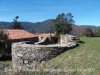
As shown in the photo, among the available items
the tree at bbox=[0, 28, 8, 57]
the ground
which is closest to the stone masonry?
the ground

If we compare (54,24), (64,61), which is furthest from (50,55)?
(54,24)

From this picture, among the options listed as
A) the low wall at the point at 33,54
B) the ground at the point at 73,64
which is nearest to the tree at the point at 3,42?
the low wall at the point at 33,54

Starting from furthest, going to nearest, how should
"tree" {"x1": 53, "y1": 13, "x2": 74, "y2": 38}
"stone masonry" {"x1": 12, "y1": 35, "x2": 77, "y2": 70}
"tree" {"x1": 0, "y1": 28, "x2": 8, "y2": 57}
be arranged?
"tree" {"x1": 53, "y1": 13, "x2": 74, "y2": 38}
"tree" {"x1": 0, "y1": 28, "x2": 8, "y2": 57}
"stone masonry" {"x1": 12, "y1": 35, "x2": 77, "y2": 70}

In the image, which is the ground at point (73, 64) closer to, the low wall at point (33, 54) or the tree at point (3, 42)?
the low wall at point (33, 54)

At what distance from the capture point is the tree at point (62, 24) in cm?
4155

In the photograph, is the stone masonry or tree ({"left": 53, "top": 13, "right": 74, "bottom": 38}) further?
tree ({"left": 53, "top": 13, "right": 74, "bottom": 38})

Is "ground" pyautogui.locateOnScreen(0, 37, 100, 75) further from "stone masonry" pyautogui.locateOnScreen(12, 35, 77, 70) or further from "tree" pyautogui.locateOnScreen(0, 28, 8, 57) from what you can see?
"tree" pyautogui.locateOnScreen(0, 28, 8, 57)

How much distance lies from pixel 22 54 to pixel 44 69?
221cm

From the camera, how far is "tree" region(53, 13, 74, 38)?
41.6 m

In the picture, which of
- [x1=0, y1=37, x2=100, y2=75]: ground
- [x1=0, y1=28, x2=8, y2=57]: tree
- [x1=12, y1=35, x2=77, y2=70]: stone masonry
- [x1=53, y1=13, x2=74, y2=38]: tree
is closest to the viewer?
[x1=0, y1=37, x2=100, y2=75]: ground

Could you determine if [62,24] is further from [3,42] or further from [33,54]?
[33,54]

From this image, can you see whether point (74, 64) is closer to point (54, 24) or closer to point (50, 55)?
point (50, 55)

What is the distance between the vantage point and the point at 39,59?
1144 cm

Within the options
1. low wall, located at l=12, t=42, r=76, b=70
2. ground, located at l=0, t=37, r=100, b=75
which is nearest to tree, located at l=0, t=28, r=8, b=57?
low wall, located at l=12, t=42, r=76, b=70
